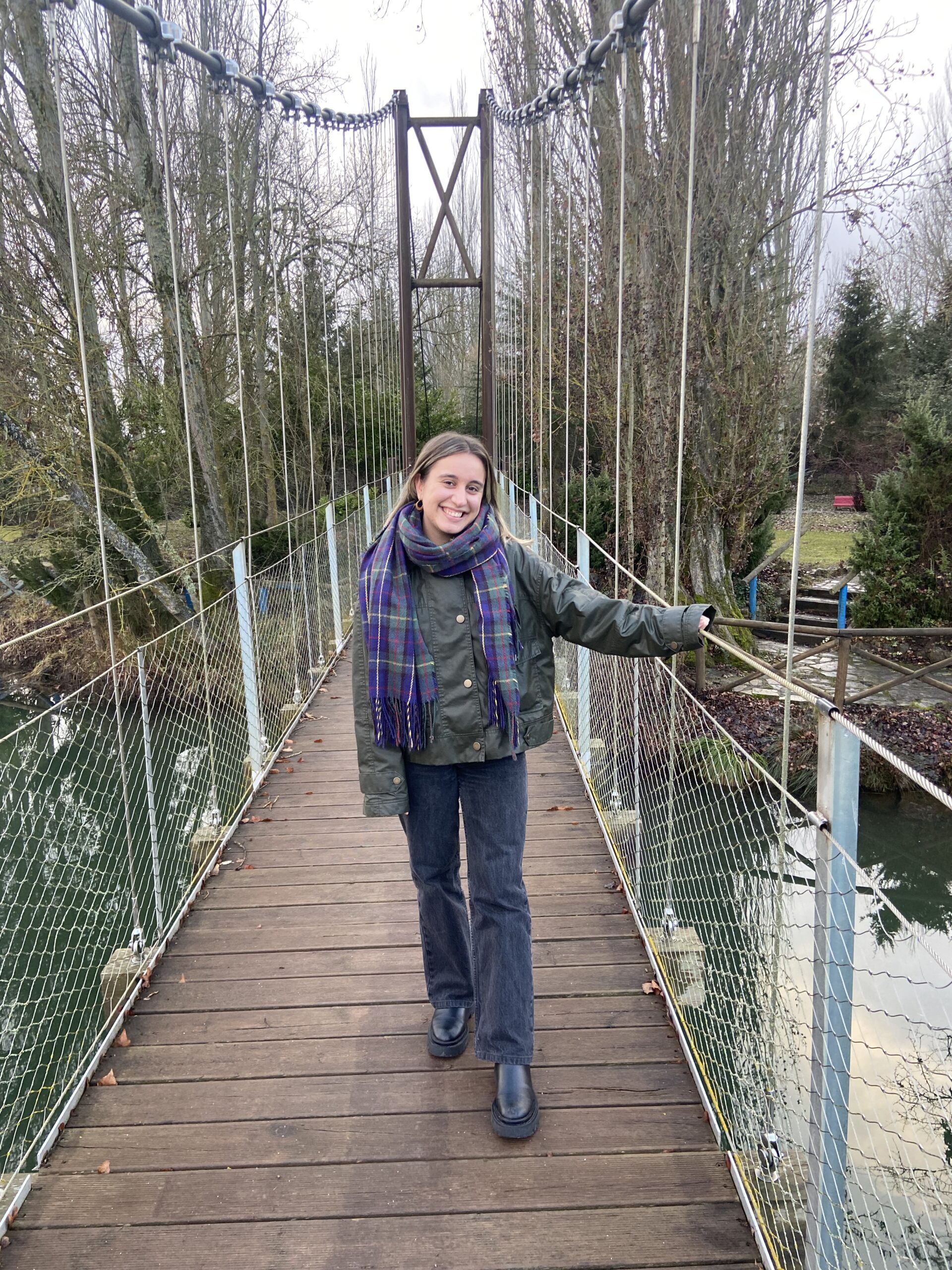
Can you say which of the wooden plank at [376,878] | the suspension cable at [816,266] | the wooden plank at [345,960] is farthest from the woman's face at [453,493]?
the wooden plank at [376,878]

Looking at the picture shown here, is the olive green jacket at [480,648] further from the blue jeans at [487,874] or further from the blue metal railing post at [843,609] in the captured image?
the blue metal railing post at [843,609]

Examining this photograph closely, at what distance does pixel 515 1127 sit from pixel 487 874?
0.38 metres

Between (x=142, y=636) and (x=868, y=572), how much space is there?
629 cm

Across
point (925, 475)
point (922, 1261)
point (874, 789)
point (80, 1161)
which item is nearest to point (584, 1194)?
point (80, 1161)

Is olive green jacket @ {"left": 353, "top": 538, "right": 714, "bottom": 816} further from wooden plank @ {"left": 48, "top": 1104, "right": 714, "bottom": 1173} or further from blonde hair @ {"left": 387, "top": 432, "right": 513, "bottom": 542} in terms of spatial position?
wooden plank @ {"left": 48, "top": 1104, "right": 714, "bottom": 1173}

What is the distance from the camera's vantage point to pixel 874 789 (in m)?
5.73

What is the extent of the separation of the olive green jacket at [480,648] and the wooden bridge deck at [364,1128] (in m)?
0.52

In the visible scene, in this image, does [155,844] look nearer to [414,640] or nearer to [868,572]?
[414,640]

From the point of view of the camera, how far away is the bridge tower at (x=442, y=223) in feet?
24.5

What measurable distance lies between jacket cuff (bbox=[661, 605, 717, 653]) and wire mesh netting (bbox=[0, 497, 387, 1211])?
0.85 meters

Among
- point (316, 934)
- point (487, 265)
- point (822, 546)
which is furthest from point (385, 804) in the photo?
point (822, 546)

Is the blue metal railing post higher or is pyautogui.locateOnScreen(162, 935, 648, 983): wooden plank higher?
pyautogui.locateOnScreen(162, 935, 648, 983): wooden plank

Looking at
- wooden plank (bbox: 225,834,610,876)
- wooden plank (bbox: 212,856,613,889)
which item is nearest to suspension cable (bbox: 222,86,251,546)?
wooden plank (bbox: 225,834,610,876)

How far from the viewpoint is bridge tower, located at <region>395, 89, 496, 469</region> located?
7.47m
